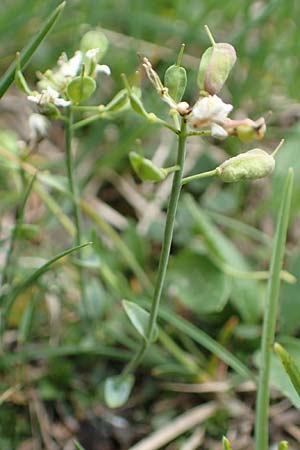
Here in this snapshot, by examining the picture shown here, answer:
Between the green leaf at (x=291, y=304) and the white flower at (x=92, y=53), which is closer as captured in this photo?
the white flower at (x=92, y=53)

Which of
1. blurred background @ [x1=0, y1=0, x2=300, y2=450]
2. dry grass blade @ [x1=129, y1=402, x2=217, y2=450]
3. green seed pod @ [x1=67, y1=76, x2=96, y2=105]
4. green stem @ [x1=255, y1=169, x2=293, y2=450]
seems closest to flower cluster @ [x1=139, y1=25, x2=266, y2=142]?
green seed pod @ [x1=67, y1=76, x2=96, y2=105]

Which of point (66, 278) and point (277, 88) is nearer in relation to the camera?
point (66, 278)

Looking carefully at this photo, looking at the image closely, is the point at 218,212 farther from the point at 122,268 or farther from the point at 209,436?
the point at 209,436

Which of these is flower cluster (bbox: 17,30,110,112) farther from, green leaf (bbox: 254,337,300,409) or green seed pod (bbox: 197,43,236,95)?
green leaf (bbox: 254,337,300,409)

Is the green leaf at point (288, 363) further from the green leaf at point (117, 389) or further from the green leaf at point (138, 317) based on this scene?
the green leaf at point (117, 389)

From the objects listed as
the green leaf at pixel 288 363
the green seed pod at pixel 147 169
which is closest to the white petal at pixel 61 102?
the green seed pod at pixel 147 169

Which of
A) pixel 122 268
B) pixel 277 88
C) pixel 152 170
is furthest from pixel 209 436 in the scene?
pixel 277 88
